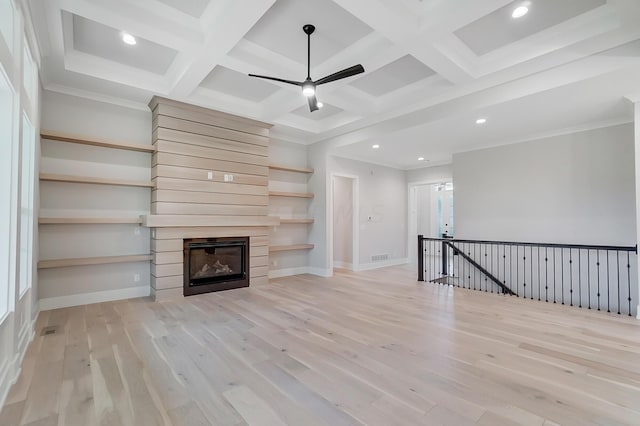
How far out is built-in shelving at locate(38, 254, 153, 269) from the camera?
156 inches

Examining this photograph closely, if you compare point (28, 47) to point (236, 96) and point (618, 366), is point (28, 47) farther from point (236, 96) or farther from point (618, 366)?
point (618, 366)

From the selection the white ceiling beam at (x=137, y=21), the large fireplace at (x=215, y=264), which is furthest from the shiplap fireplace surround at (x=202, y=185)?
the white ceiling beam at (x=137, y=21)

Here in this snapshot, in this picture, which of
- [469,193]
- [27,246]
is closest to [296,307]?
[27,246]

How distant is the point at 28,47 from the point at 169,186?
217 cm

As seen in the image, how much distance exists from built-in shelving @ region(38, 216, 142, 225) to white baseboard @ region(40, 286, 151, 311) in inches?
41.6

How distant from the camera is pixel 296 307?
4219mm

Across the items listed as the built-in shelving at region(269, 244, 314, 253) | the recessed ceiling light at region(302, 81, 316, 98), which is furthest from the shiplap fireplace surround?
the recessed ceiling light at region(302, 81, 316, 98)

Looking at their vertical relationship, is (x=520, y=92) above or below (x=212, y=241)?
above

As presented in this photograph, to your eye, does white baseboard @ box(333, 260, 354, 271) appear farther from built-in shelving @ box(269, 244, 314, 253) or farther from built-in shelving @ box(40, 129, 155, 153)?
built-in shelving @ box(40, 129, 155, 153)

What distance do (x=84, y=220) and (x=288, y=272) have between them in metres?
3.75

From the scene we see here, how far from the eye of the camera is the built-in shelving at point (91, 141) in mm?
3990

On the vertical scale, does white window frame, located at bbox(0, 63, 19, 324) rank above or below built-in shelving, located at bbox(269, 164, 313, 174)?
below

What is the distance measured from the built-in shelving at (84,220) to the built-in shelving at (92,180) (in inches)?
20.1

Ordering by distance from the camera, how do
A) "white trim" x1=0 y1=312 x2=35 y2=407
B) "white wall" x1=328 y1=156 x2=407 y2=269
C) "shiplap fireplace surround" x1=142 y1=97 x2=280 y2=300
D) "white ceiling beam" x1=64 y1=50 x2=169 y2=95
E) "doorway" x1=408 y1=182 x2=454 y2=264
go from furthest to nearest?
1. "doorway" x1=408 y1=182 x2=454 y2=264
2. "white wall" x1=328 y1=156 x2=407 y2=269
3. "shiplap fireplace surround" x1=142 y1=97 x2=280 y2=300
4. "white ceiling beam" x1=64 y1=50 x2=169 y2=95
5. "white trim" x1=0 y1=312 x2=35 y2=407
